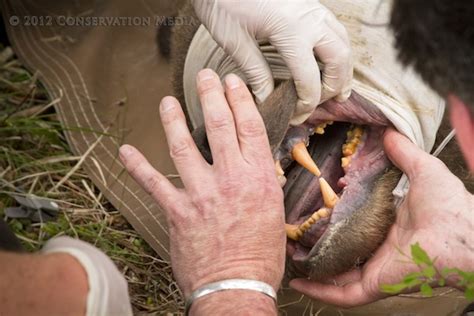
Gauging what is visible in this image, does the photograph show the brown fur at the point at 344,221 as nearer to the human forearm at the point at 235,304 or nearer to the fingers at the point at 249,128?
the fingers at the point at 249,128

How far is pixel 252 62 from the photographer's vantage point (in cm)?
234

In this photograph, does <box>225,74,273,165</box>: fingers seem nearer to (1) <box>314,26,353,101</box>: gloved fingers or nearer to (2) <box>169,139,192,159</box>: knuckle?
(2) <box>169,139,192,159</box>: knuckle

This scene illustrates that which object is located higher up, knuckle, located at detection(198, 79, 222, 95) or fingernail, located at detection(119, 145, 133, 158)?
knuckle, located at detection(198, 79, 222, 95)

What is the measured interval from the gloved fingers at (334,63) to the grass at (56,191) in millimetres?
910

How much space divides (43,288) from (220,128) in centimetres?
60

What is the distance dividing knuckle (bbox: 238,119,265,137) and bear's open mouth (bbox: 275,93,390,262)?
26cm

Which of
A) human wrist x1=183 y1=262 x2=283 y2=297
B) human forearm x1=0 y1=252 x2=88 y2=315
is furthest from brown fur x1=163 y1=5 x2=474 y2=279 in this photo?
human forearm x1=0 y1=252 x2=88 y2=315

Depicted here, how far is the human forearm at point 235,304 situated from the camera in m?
2.05

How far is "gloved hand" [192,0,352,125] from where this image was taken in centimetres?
228

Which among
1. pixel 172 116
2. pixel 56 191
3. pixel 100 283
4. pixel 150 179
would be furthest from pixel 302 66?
pixel 56 191

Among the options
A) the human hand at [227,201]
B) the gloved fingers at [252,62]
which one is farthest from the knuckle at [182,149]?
the gloved fingers at [252,62]

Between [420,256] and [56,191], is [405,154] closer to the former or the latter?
[420,256]

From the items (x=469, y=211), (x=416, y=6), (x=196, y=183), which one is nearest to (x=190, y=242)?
(x=196, y=183)

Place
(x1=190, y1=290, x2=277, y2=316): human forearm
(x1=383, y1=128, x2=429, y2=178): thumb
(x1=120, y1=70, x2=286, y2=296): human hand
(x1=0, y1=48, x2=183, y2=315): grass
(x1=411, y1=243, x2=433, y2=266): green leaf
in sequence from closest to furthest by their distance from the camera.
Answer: (x1=411, y1=243, x2=433, y2=266): green leaf
(x1=190, y1=290, x2=277, y2=316): human forearm
(x1=120, y1=70, x2=286, y2=296): human hand
(x1=383, y1=128, x2=429, y2=178): thumb
(x1=0, y1=48, x2=183, y2=315): grass
